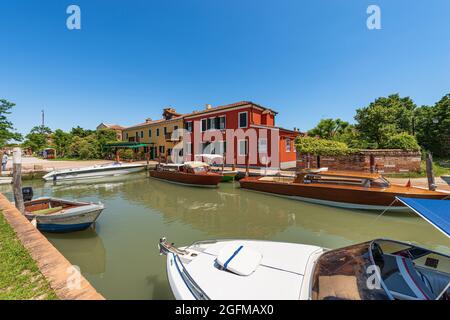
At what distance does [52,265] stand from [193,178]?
1024cm

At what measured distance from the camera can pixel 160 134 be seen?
2702 centimetres

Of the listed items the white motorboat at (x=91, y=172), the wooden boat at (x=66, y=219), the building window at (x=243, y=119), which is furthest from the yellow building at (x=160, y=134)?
the wooden boat at (x=66, y=219)

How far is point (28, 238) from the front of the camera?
12.8 ft

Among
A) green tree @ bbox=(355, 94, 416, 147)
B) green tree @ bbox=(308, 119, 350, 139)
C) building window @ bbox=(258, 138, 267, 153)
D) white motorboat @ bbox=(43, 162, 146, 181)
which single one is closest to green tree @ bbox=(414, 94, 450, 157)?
green tree @ bbox=(355, 94, 416, 147)

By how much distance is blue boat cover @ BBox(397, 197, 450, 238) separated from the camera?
105 inches

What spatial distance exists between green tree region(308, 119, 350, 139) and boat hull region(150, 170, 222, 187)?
1380cm

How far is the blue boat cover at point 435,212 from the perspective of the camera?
266 centimetres

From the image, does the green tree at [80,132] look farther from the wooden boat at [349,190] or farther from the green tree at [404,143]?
the green tree at [404,143]

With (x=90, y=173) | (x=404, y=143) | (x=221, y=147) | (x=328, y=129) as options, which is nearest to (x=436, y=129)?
(x=328, y=129)

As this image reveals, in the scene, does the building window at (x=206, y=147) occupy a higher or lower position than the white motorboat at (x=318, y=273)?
higher

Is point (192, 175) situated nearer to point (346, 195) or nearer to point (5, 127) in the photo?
point (346, 195)

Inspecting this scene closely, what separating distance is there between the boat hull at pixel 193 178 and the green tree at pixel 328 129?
45.3ft

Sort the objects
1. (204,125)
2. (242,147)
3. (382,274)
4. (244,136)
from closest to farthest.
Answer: (382,274)
(244,136)
(242,147)
(204,125)

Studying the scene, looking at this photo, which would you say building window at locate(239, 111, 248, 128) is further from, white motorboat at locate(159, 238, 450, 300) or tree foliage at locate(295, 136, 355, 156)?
white motorboat at locate(159, 238, 450, 300)
